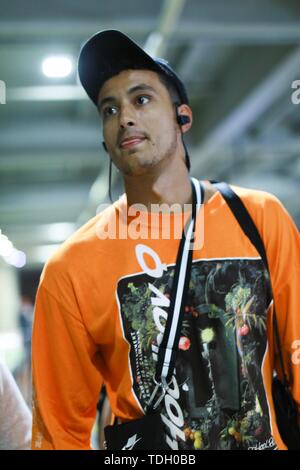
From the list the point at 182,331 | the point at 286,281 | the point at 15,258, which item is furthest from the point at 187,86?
the point at 182,331

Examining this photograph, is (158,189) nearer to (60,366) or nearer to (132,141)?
(132,141)

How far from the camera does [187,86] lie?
6.71 metres

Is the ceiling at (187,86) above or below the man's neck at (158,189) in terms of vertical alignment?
above

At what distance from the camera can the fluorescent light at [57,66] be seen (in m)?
5.65

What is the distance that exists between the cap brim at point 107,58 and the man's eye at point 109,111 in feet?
0.26

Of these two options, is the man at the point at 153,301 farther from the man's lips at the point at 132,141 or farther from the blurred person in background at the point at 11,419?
the blurred person in background at the point at 11,419

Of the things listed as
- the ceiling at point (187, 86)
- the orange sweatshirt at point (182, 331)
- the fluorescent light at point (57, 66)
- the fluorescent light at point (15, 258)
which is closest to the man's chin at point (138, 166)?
the orange sweatshirt at point (182, 331)

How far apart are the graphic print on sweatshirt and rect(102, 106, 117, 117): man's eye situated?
0.49 metres

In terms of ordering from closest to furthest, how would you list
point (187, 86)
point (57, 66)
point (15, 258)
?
1. point (15, 258)
2. point (57, 66)
3. point (187, 86)

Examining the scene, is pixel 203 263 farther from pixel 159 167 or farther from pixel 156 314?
pixel 159 167

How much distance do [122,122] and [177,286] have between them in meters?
0.49

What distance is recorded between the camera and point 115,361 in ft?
6.30

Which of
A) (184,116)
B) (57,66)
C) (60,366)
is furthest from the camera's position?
(57,66)

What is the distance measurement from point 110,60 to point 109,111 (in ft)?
0.49
